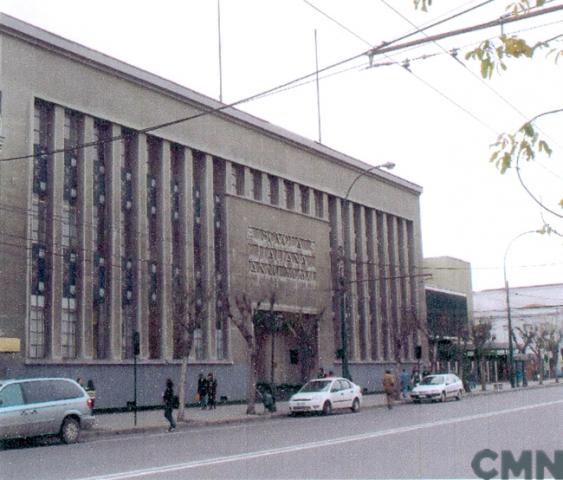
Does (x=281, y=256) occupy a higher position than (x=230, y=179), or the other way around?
(x=230, y=179)

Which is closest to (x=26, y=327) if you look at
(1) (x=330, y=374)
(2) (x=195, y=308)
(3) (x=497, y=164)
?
(2) (x=195, y=308)

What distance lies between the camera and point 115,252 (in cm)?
3612

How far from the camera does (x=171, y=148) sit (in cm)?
4062

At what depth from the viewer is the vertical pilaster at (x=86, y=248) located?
34.3m

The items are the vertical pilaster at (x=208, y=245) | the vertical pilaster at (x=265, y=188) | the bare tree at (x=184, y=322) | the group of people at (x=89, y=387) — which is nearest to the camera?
the bare tree at (x=184, y=322)

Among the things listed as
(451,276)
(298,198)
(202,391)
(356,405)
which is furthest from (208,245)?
(451,276)

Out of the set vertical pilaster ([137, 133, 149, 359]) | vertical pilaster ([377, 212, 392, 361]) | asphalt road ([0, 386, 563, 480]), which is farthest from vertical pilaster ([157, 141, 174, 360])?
vertical pilaster ([377, 212, 392, 361])

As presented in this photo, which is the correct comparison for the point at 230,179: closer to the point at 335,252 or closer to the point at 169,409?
the point at 335,252

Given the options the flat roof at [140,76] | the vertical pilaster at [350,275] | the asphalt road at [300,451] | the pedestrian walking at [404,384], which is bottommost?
the asphalt road at [300,451]

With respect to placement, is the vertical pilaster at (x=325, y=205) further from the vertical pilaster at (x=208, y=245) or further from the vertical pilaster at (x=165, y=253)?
the vertical pilaster at (x=165, y=253)

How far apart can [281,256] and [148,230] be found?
9.91m

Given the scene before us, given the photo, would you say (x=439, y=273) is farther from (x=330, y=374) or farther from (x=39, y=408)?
(x=39, y=408)

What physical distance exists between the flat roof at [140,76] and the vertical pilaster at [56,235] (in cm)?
251

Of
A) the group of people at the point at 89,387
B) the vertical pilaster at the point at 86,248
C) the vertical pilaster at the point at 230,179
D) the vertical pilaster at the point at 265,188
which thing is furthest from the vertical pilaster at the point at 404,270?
the group of people at the point at 89,387
